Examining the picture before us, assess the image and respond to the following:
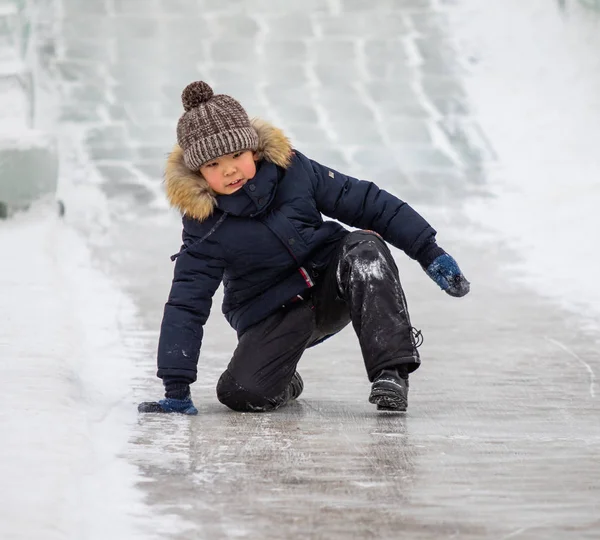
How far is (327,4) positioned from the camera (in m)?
7.95

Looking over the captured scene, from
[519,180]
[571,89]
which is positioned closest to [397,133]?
[519,180]

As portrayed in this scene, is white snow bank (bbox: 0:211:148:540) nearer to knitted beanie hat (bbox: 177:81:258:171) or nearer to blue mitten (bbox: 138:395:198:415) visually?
blue mitten (bbox: 138:395:198:415)

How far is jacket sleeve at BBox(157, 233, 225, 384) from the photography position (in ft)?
9.09

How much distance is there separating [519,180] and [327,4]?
2.09m

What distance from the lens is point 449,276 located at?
2895mm

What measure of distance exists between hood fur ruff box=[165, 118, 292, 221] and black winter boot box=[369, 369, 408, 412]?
56cm

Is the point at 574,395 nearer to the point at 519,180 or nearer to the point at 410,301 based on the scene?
the point at 410,301

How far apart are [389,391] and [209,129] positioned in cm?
74

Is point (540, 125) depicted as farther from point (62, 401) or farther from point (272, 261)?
point (62, 401)

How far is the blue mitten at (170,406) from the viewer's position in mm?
2781

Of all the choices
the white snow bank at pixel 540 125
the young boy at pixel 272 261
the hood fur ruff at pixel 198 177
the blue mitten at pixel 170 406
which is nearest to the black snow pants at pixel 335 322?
the young boy at pixel 272 261

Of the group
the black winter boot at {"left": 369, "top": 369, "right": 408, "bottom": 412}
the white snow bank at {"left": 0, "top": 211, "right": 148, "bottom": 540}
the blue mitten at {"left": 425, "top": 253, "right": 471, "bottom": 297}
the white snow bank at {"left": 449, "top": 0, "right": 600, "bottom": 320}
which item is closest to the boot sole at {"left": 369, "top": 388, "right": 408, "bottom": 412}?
the black winter boot at {"left": 369, "top": 369, "right": 408, "bottom": 412}

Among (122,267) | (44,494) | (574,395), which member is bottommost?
(122,267)

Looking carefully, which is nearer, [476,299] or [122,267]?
[476,299]
